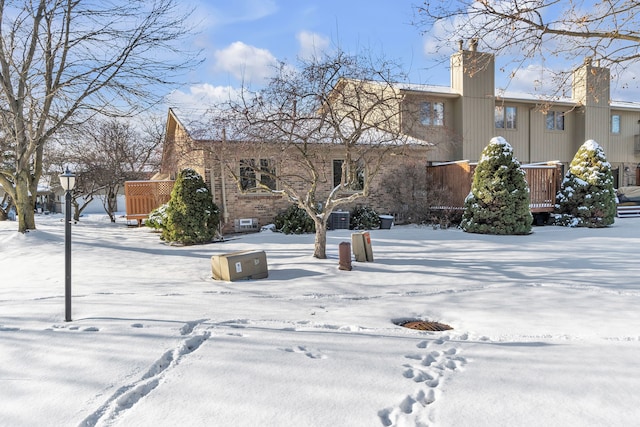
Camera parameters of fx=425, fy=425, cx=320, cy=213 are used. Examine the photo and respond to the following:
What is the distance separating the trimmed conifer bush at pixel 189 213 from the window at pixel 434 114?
11.0 meters

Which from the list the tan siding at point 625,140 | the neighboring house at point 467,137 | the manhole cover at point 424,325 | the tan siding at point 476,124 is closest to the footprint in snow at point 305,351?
the manhole cover at point 424,325

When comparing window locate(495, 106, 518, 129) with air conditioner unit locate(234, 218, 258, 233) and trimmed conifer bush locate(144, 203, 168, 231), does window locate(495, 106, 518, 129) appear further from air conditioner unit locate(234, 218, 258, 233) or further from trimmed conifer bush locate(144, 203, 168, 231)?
trimmed conifer bush locate(144, 203, 168, 231)

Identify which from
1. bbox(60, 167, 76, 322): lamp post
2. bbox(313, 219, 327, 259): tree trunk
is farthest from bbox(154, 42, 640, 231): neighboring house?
bbox(60, 167, 76, 322): lamp post

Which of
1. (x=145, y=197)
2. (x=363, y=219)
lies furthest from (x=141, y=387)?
(x=145, y=197)

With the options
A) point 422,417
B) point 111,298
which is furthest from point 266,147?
point 422,417

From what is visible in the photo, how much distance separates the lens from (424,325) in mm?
5172

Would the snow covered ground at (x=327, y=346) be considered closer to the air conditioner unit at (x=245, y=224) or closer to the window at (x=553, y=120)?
the air conditioner unit at (x=245, y=224)

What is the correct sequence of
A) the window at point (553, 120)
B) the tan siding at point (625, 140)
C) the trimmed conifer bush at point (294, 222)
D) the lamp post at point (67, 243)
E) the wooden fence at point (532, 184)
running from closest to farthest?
the lamp post at point (67, 243) → the trimmed conifer bush at point (294, 222) → the wooden fence at point (532, 184) → the window at point (553, 120) → the tan siding at point (625, 140)

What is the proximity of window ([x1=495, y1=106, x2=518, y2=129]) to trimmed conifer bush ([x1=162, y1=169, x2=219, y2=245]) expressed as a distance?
601 inches

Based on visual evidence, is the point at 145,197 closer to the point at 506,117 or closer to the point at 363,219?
the point at 363,219

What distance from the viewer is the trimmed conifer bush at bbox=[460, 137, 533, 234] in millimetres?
12922

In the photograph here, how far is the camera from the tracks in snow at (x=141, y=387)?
9.16 ft

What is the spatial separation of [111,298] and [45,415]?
3.57 metres

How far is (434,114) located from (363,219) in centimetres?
791
